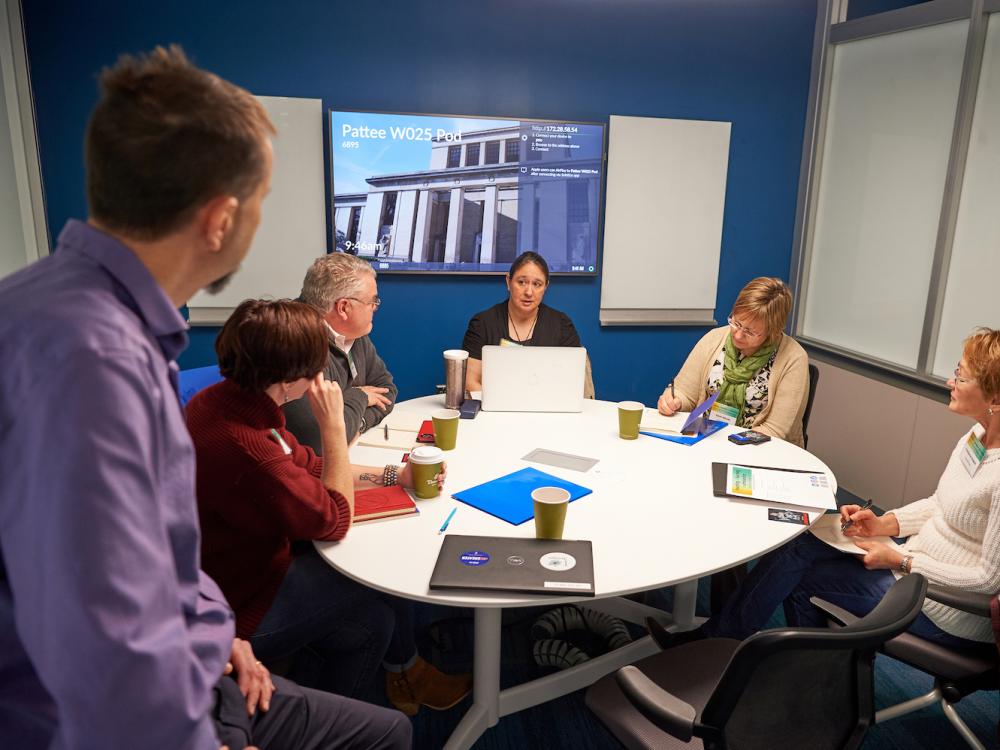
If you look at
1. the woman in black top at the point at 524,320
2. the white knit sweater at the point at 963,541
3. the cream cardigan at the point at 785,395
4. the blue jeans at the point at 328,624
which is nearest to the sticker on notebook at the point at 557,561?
the blue jeans at the point at 328,624

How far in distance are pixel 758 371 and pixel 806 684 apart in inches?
69.3

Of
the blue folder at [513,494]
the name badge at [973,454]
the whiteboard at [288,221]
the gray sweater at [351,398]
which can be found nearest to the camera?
the blue folder at [513,494]

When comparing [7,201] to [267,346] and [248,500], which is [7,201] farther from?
[248,500]

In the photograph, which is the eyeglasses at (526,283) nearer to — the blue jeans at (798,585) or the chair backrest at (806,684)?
the blue jeans at (798,585)

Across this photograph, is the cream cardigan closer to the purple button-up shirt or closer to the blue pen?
the blue pen

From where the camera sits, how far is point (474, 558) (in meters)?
1.47

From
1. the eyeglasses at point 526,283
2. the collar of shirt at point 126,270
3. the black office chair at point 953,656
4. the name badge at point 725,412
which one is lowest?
the black office chair at point 953,656

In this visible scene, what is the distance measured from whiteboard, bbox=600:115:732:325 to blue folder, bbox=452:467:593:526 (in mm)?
2314

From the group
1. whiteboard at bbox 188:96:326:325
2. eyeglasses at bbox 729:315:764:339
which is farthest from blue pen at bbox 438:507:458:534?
whiteboard at bbox 188:96:326:325

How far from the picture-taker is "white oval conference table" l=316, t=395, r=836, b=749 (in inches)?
57.6

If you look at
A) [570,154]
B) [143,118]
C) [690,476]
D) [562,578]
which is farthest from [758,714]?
[570,154]

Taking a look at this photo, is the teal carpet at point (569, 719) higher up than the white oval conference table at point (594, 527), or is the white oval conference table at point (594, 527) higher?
the white oval conference table at point (594, 527)

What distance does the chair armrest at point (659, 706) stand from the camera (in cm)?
122

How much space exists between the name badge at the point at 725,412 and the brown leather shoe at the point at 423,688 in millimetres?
1385
